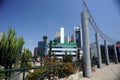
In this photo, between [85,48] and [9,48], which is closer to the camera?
[85,48]

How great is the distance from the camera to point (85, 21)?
490 inches

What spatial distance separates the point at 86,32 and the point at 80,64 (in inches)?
98.9

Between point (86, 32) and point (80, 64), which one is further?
point (80, 64)

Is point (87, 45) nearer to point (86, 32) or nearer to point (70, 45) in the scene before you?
point (86, 32)

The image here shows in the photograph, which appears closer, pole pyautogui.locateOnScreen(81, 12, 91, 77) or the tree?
pole pyautogui.locateOnScreen(81, 12, 91, 77)

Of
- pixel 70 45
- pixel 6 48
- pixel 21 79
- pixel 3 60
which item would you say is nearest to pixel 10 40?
pixel 6 48

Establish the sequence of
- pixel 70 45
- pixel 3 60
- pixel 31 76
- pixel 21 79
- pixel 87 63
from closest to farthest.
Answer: pixel 21 79
pixel 31 76
pixel 87 63
pixel 3 60
pixel 70 45

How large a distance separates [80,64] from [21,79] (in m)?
9.14

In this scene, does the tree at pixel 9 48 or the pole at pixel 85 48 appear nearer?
the pole at pixel 85 48

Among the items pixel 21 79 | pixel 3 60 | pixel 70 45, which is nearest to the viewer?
pixel 21 79

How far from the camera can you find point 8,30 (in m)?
24.8

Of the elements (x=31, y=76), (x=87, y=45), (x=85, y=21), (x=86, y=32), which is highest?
(x=85, y=21)

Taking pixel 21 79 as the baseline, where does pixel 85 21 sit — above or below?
above

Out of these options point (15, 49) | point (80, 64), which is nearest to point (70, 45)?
point (15, 49)
